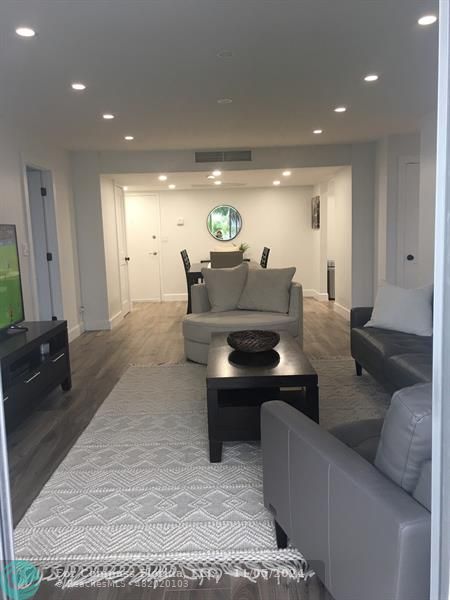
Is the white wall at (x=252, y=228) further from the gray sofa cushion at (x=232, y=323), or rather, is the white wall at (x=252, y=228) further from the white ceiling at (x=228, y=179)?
the gray sofa cushion at (x=232, y=323)

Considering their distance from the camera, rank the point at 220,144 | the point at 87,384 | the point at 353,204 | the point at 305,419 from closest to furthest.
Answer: the point at 305,419
the point at 87,384
the point at 220,144
the point at 353,204

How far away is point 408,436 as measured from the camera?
117cm

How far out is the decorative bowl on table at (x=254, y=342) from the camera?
308cm

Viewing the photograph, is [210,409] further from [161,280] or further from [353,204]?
[161,280]

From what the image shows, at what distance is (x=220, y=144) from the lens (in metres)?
6.00

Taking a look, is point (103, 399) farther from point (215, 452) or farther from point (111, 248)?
point (111, 248)

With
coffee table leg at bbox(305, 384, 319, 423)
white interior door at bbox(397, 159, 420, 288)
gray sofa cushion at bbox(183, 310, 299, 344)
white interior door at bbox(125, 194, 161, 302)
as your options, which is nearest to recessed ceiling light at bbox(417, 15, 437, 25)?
coffee table leg at bbox(305, 384, 319, 423)

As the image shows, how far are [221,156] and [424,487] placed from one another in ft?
18.8

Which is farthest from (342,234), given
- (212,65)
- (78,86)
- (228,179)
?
(78,86)

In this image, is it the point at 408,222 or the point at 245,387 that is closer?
the point at 245,387

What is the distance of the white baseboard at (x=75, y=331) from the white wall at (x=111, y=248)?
1.43ft

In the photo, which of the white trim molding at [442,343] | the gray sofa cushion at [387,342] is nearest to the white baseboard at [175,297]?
the gray sofa cushion at [387,342]

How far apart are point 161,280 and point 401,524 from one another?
28.3ft

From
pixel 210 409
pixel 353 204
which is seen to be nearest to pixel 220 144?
pixel 353 204
